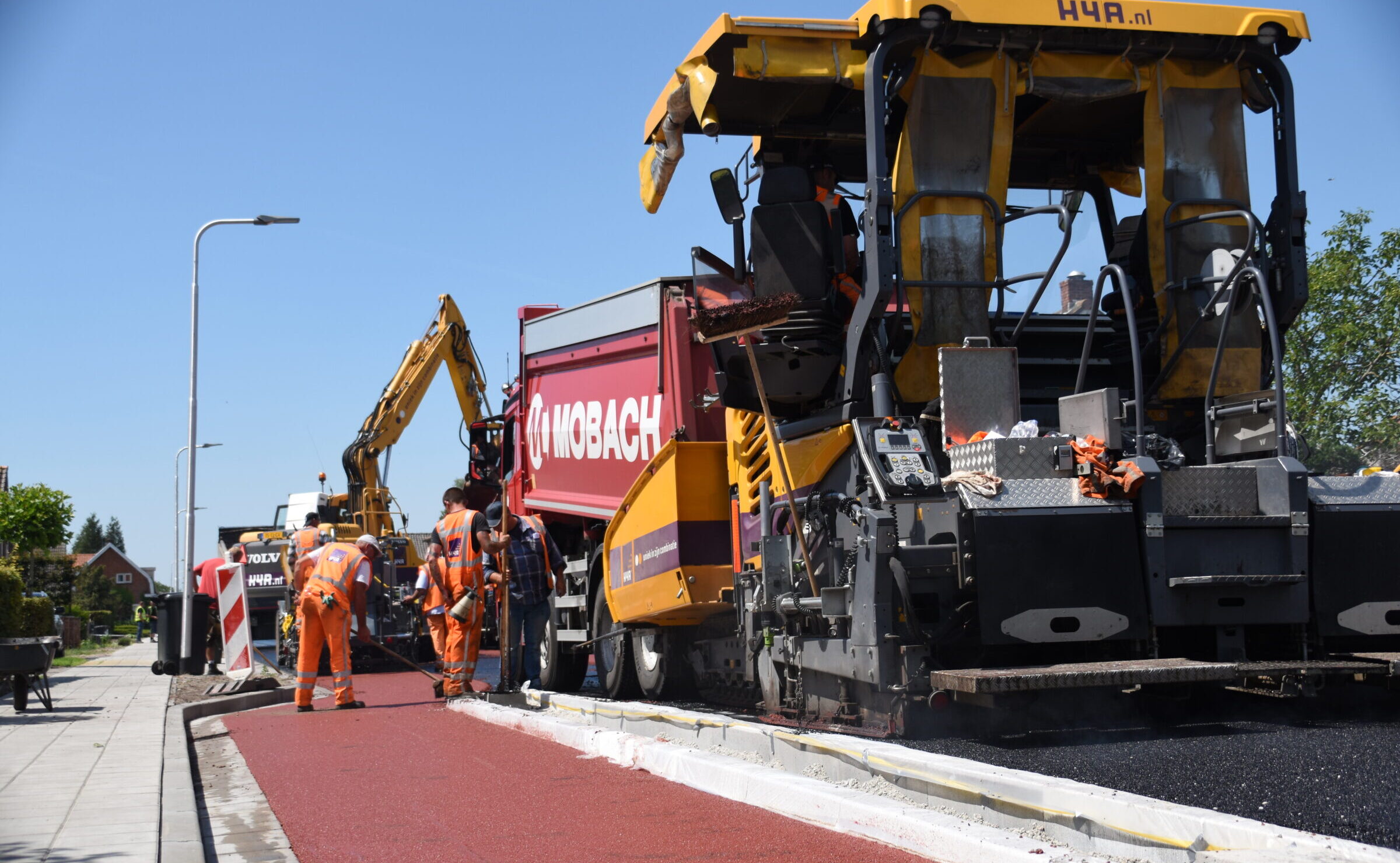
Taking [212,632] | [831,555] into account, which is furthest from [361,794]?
[212,632]

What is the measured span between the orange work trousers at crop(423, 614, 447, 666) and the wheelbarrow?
309 cm

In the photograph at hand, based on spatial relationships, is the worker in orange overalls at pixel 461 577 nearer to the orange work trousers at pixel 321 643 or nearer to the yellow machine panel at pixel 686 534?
Result: the orange work trousers at pixel 321 643

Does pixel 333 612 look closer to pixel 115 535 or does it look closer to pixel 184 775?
pixel 184 775

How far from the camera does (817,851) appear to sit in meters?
4.50

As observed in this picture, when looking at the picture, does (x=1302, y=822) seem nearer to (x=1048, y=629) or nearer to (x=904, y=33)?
Result: (x=1048, y=629)

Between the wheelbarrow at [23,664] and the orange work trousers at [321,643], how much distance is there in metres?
2.09

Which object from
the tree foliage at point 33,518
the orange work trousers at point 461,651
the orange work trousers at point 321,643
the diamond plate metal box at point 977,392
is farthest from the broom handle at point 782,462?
the tree foliage at point 33,518

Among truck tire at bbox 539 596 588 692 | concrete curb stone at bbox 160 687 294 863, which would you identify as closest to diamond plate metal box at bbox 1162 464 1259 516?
concrete curb stone at bbox 160 687 294 863

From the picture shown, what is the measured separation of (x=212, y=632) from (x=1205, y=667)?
639 inches

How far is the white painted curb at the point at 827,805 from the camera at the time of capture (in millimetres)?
4035

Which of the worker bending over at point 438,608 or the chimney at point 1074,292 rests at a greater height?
the chimney at point 1074,292

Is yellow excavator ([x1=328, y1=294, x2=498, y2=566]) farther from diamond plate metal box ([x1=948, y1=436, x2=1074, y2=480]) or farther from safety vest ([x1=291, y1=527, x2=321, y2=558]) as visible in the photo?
diamond plate metal box ([x1=948, y1=436, x2=1074, y2=480])

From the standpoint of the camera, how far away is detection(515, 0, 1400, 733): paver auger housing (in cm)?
558

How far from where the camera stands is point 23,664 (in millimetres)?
10906
